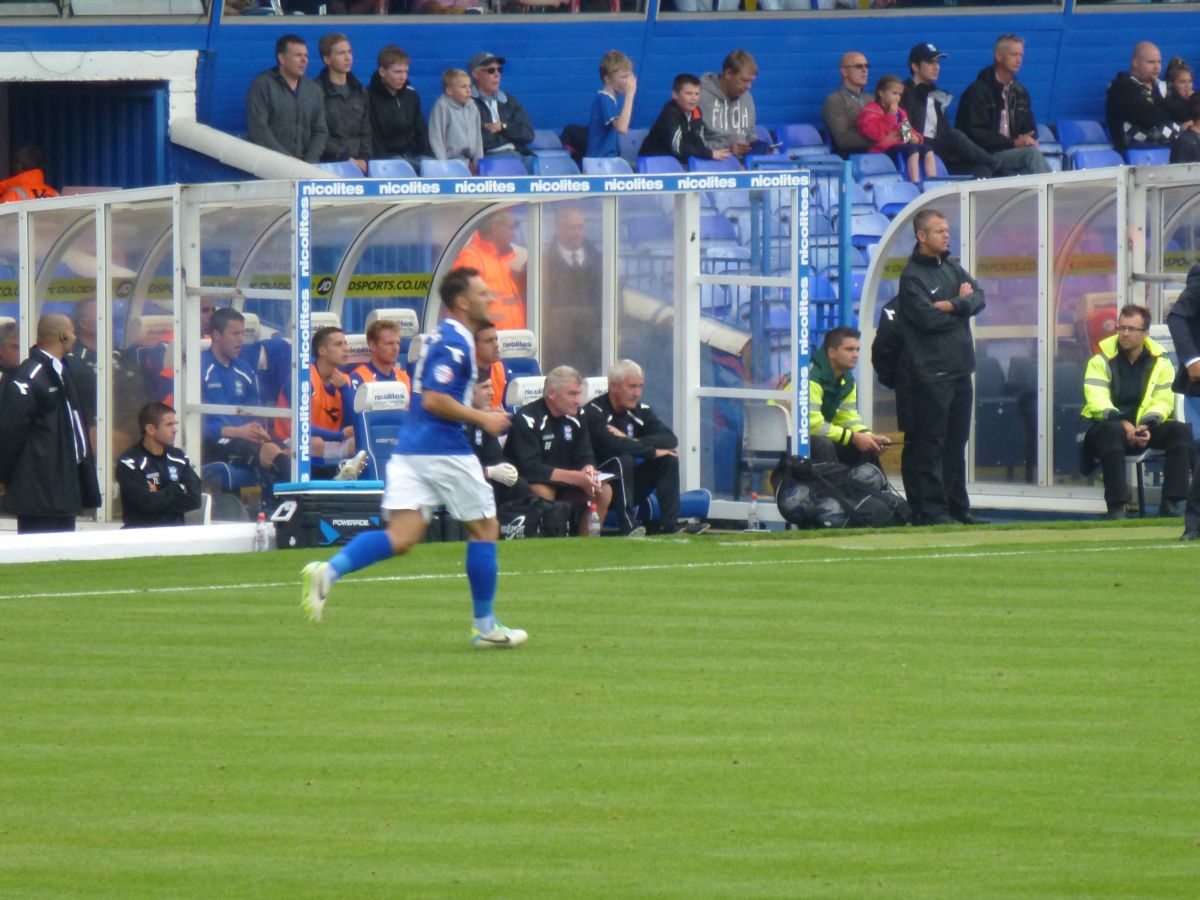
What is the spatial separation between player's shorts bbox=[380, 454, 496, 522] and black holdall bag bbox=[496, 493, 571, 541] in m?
5.34

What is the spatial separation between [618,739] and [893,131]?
17.0 metres

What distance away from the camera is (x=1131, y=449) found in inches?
661

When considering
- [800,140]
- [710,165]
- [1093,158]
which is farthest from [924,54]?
[710,165]

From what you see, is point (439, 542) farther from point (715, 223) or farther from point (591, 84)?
point (591, 84)

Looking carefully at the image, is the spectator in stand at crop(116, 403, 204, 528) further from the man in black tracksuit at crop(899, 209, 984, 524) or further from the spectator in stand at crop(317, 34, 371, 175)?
the spectator in stand at crop(317, 34, 371, 175)

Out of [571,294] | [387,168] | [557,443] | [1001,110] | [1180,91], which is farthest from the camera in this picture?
[1180,91]

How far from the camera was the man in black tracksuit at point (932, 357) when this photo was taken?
53.8 ft

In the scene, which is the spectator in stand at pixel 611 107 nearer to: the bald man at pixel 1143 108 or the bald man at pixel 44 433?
the bald man at pixel 1143 108

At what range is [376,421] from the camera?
16.4 meters

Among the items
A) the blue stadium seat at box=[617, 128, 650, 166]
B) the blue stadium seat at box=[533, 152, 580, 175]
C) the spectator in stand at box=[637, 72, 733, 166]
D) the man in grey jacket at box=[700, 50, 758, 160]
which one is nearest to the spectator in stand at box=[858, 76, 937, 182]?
the man in grey jacket at box=[700, 50, 758, 160]

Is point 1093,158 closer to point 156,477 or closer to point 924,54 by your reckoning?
point 924,54

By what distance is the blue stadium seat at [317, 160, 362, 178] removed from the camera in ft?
67.4

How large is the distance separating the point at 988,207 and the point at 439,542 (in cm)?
594

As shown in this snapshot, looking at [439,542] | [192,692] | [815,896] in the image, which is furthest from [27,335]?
[815,896]
